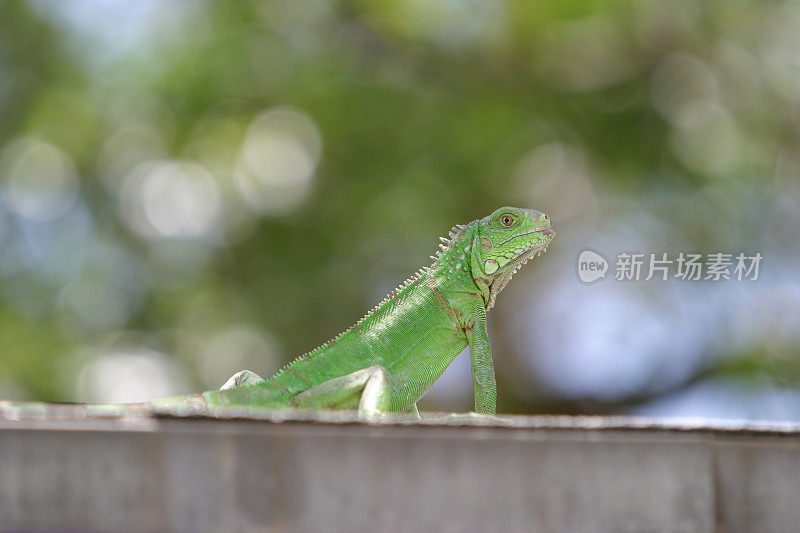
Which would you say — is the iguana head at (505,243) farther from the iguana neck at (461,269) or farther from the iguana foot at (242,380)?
the iguana foot at (242,380)

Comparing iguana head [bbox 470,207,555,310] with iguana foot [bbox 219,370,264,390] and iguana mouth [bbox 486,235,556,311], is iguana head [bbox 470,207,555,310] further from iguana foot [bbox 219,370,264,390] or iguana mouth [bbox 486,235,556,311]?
iguana foot [bbox 219,370,264,390]

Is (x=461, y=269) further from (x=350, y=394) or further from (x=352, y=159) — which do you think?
(x=352, y=159)

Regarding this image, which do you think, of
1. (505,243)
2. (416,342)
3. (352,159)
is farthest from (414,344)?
(352,159)

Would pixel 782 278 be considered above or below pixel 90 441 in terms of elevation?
above

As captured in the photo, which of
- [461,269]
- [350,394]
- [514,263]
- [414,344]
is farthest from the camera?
[514,263]

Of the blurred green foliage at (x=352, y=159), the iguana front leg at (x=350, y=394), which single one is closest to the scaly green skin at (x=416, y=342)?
the iguana front leg at (x=350, y=394)

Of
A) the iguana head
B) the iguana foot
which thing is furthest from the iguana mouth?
the iguana foot

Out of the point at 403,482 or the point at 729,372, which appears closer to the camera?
the point at 403,482

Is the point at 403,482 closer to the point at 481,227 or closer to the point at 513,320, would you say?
the point at 481,227

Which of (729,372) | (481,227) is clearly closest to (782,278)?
(729,372)
